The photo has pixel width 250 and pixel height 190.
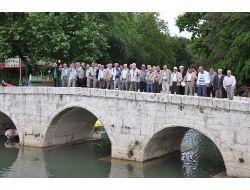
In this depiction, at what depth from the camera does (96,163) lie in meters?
23.7

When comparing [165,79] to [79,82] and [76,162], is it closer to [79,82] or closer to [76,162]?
[79,82]

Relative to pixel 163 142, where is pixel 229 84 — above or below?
above

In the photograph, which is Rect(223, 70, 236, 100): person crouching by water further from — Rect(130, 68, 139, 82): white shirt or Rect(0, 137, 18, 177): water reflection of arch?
Rect(0, 137, 18, 177): water reflection of arch

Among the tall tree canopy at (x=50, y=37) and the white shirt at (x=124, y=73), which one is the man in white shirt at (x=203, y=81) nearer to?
the white shirt at (x=124, y=73)

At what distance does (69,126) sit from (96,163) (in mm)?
4400

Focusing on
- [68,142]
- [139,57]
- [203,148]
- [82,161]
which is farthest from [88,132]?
[139,57]

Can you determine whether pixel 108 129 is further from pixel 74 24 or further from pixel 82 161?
pixel 74 24

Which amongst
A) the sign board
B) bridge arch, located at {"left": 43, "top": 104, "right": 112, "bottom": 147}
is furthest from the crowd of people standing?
the sign board

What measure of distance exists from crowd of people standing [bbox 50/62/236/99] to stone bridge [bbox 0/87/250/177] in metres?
0.98

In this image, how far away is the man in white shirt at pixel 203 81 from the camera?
2070cm

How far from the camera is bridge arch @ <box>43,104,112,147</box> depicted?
83.9ft

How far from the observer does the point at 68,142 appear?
27766 mm

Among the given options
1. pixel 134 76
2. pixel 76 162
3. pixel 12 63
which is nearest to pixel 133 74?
pixel 134 76

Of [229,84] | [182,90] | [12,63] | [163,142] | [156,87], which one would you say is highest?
[12,63]
